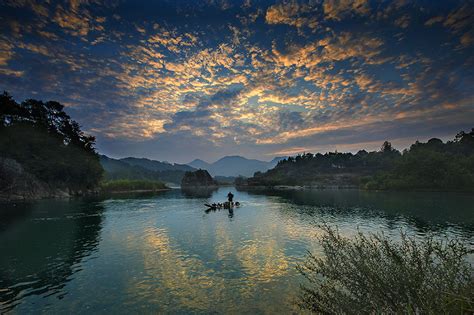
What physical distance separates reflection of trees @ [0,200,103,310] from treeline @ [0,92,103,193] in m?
64.7

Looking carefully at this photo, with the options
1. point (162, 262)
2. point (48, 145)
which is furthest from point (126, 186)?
point (162, 262)

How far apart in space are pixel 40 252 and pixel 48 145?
366ft

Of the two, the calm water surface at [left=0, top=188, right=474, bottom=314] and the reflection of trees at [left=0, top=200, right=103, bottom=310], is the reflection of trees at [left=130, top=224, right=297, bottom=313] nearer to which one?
the calm water surface at [left=0, top=188, right=474, bottom=314]

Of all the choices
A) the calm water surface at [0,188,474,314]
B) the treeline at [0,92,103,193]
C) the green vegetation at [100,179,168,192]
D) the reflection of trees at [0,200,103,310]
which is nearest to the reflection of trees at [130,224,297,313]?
the calm water surface at [0,188,474,314]

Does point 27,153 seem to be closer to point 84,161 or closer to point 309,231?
point 84,161

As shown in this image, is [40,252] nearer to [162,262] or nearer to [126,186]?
[162,262]

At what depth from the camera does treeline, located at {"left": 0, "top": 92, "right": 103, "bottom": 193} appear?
104 meters

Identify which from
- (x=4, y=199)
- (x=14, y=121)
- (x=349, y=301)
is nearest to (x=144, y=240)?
(x=349, y=301)

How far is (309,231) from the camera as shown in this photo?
40625 millimetres

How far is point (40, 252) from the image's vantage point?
30.1 m

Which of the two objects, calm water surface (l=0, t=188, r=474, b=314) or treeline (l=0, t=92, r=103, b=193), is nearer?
calm water surface (l=0, t=188, r=474, b=314)

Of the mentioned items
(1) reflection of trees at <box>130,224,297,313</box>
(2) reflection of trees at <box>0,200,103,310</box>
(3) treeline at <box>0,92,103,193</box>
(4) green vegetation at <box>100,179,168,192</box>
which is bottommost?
(1) reflection of trees at <box>130,224,297,313</box>

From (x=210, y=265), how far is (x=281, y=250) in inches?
372

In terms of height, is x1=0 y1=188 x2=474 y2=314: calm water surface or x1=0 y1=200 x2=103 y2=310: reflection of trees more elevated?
x1=0 y1=200 x2=103 y2=310: reflection of trees
